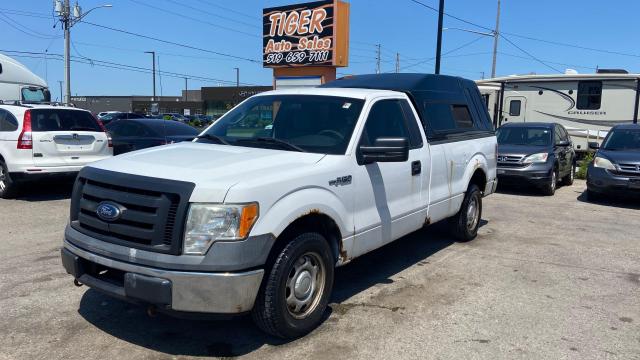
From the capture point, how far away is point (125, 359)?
3.66 metres

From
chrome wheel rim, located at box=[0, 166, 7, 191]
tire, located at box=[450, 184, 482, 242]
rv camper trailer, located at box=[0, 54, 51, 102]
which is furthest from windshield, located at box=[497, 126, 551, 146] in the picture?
rv camper trailer, located at box=[0, 54, 51, 102]

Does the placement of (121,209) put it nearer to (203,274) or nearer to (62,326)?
(203,274)

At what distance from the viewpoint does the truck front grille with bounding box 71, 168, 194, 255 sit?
344cm

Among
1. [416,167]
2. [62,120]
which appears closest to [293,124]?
[416,167]

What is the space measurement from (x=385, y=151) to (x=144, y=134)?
8.36m

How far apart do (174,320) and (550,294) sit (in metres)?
3.53

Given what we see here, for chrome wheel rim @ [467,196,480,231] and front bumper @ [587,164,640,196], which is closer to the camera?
chrome wheel rim @ [467,196,480,231]

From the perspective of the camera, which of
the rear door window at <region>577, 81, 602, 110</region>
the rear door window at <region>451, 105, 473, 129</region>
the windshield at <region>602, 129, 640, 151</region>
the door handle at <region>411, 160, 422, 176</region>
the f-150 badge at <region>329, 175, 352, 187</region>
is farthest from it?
the rear door window at <region>577, 81, 602, 110</region>

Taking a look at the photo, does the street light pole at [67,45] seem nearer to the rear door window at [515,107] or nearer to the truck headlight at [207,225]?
the rear door window at [515,107]

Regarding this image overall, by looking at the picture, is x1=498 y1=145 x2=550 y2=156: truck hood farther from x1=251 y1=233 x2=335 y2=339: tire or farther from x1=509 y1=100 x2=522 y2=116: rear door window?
x1=251 y1=233 x2=335 y2=339: tire

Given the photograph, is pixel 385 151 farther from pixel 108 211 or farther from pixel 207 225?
pixel 108 211

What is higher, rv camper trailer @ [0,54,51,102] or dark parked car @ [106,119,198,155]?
rv camper trailer @ [0,54,51,102]

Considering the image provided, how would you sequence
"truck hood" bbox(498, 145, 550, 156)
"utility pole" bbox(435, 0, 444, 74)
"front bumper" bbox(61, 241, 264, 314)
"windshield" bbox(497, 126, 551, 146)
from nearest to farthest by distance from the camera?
1. "front bumper" bbox(61, 241, 264, 314)
2. "truck hood" bbox(498, 145, 550, 156)
3. "windshield" bbox(497, 126, 551, 146)
4. "utility pole" bbox(435, 0, 444, 74)

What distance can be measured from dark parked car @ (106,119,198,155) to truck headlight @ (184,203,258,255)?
7.95 metres
